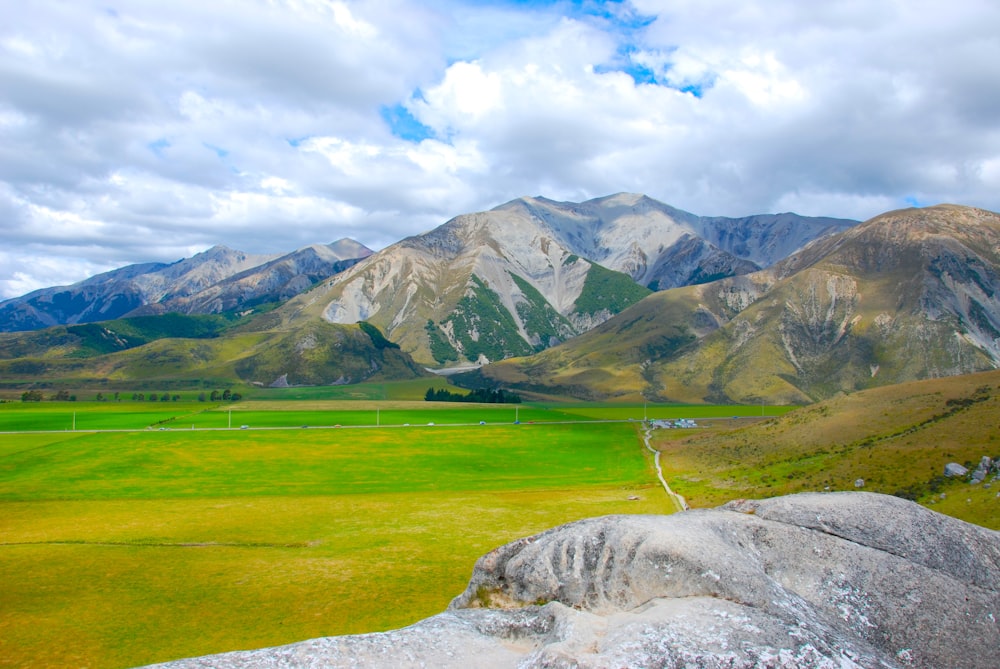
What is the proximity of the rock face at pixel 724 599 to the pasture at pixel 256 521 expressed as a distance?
15488 mm

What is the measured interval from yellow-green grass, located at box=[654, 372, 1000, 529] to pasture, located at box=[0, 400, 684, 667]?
29.2 ft

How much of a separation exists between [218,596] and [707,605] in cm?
3022

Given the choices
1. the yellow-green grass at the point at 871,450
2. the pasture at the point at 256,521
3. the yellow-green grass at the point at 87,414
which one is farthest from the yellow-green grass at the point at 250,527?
the yellow-green grass at the point at 87,414

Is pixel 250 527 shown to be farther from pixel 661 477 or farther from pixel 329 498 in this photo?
pixel 661 477

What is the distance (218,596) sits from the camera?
35281 millimetres

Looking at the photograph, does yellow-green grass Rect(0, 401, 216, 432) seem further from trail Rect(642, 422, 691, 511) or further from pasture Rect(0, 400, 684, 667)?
trail Rect(642, 422, 691, 511)

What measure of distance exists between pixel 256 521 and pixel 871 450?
60545 millimetres

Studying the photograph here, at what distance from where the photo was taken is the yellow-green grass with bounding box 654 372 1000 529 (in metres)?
54.4

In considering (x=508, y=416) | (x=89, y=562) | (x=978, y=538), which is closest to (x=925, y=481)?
(x=978, y=538)

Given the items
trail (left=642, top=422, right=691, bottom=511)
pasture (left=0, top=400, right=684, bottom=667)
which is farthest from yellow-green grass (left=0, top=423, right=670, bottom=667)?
trail (left=642, top=422, right=691, bottom=511)

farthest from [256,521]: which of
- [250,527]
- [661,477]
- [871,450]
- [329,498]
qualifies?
[871,450]

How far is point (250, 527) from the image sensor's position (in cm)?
5425

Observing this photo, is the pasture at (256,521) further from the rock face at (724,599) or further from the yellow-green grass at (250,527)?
the rock face at (724,599)

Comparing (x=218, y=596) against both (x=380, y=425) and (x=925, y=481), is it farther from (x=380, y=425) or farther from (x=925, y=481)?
(x=380, y=425)
